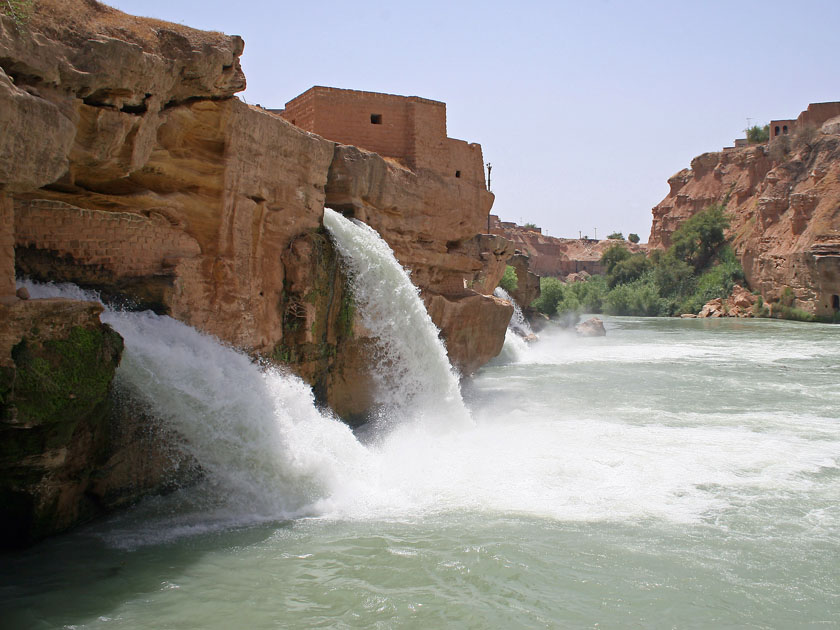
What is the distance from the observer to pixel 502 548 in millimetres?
6000

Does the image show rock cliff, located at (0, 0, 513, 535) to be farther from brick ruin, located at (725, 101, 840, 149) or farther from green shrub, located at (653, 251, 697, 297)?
brick ruin, located at (725, 101, 840, 149)

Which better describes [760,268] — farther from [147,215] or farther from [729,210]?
[147,215]

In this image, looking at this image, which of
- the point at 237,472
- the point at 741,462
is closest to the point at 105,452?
the point at 237,472

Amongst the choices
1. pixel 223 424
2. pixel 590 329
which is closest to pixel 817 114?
pixel 590 329

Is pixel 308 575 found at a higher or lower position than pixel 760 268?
lower

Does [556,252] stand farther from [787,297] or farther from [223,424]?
[223,424]

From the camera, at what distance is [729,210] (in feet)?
169

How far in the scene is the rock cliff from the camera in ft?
18.1

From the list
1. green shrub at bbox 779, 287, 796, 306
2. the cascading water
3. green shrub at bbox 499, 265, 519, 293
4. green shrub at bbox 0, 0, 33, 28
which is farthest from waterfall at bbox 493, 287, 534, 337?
green shrub at bbox 0, 0, 33, 28

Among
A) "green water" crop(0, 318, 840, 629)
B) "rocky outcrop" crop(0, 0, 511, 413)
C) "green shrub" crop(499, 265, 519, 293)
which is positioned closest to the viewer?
"green water" crop(0, 318, 840, 629)

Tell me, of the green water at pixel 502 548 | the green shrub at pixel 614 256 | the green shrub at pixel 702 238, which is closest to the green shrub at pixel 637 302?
the green shrub at pixel 702 238

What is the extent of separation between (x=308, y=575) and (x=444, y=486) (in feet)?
8.32

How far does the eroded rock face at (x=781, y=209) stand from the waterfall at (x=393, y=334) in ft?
104

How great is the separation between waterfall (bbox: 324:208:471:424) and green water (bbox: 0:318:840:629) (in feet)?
2.36
